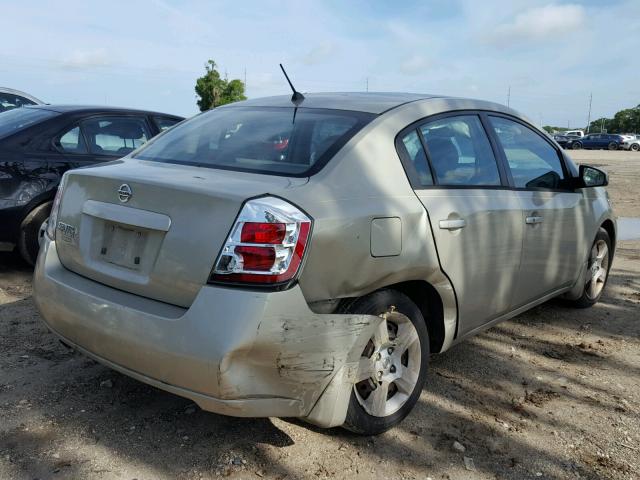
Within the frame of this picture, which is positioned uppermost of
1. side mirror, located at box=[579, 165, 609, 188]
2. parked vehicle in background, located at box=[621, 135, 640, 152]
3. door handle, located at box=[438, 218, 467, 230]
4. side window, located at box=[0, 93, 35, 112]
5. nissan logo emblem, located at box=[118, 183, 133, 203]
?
parked vehicle in background, located at box=[621, 135, 640, 152]

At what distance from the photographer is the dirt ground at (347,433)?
2580 mm

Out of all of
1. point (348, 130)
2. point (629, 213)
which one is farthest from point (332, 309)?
point (629, 213)

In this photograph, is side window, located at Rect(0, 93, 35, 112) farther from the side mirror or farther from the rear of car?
Answer: the side mirror

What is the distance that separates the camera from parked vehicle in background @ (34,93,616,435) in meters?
2.27

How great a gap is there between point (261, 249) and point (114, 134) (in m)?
4.15

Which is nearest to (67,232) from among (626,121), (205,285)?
(205,285)

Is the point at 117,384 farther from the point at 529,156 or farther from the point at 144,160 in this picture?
the point at 529,156

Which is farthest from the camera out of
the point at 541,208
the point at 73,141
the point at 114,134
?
the point at 114,134

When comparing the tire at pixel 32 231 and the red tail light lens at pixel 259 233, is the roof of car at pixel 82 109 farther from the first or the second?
the red tail light lens at pixel 259 233

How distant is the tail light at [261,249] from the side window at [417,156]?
0.92 metres

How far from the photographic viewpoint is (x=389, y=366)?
2.89m

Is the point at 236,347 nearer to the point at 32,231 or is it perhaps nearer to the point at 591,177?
the point at 591,177

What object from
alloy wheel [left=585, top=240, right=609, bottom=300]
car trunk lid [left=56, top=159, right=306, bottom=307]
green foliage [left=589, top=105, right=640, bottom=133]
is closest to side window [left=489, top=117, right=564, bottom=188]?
alloy wheel [left=585, top=240, right=609, bottom=300]

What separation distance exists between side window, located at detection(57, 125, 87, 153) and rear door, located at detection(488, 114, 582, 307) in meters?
3.68
